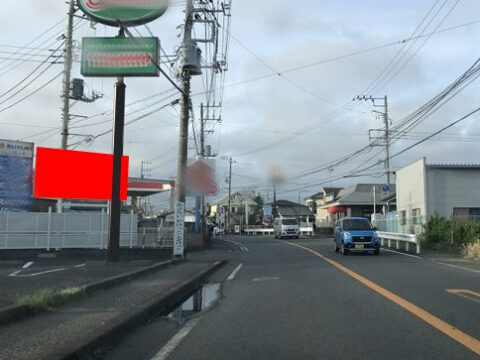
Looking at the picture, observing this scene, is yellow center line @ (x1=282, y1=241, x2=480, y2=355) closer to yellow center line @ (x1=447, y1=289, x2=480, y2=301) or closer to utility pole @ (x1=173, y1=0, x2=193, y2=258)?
yellow center line @ (x1=447, y1=289, x2=480, y2=301)

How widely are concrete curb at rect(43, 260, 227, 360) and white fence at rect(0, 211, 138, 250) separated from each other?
1397cm

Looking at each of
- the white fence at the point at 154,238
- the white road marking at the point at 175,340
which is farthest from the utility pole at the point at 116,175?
the white road marking at the point at 175,340

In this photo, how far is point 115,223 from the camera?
1838 centimetres

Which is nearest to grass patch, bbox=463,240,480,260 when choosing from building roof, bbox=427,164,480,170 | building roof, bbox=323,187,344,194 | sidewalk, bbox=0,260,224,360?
building roof, bbox=427,164,480,170

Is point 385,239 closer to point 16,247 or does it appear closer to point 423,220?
point 423,220

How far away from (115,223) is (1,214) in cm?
915

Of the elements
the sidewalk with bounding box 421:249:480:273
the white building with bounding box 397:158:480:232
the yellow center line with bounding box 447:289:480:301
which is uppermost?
the white building with bounding box 397:158:480:232

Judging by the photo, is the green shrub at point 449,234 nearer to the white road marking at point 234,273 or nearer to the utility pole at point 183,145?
the white road marking at point 234,273

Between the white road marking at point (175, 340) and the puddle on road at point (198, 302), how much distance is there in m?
0.43

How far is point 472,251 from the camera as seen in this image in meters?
23.4

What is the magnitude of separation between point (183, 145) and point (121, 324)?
48.0 ft

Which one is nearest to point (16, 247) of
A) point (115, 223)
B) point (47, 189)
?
point (47, 189)

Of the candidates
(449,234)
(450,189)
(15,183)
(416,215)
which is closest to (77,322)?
(15,183)

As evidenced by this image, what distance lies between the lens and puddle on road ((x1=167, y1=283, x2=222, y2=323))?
31.7ft
